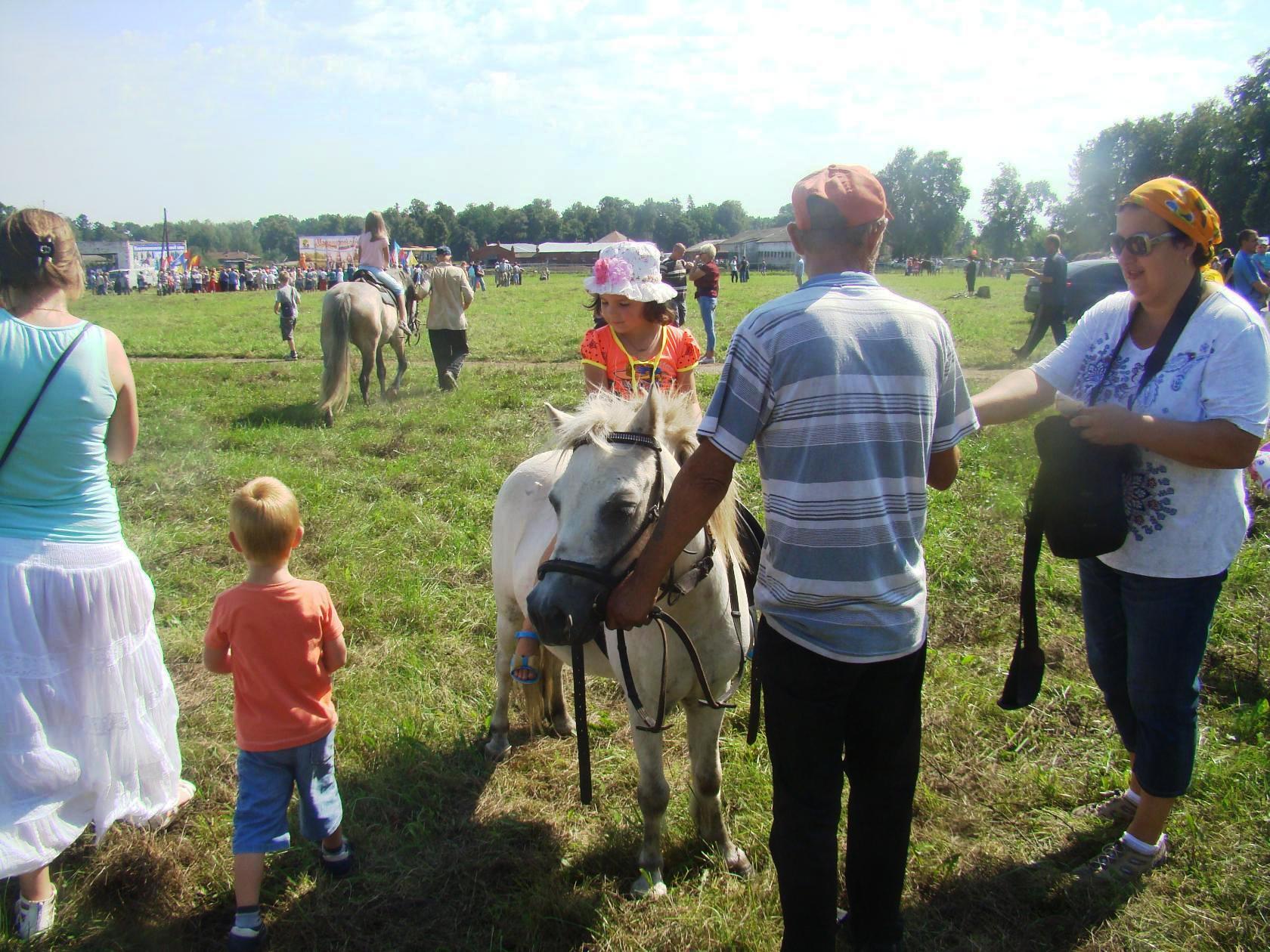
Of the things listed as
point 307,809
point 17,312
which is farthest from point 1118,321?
point 17,312

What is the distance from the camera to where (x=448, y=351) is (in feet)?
37.1

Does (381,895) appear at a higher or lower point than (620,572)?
lower

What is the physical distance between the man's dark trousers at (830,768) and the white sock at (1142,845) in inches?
45.8

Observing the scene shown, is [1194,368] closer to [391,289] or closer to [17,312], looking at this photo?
[17,312]

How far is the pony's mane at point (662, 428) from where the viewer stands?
221cm

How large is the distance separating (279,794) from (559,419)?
155 centimetres

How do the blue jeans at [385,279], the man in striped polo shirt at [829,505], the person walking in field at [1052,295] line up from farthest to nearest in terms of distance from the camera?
the person walking in field at [1052,295]
the blue jeans at [385,279]
the man in striped polo shirt at [829,505]

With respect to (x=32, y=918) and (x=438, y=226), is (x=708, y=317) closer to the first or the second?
(x=32, y=918)

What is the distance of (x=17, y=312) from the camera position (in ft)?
8.14

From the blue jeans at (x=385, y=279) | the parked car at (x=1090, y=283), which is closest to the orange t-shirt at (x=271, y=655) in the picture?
the blue jeans at (x=385, y=279)

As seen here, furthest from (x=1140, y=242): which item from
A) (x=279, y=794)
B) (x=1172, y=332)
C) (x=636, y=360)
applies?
(x=279, y=794)

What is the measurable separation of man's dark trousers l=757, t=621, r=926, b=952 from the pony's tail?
8.40 meters

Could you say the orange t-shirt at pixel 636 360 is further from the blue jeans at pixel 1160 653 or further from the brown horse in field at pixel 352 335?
the brown horse in field at pixel 352 335

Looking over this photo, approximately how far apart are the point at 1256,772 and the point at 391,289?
430 inches
